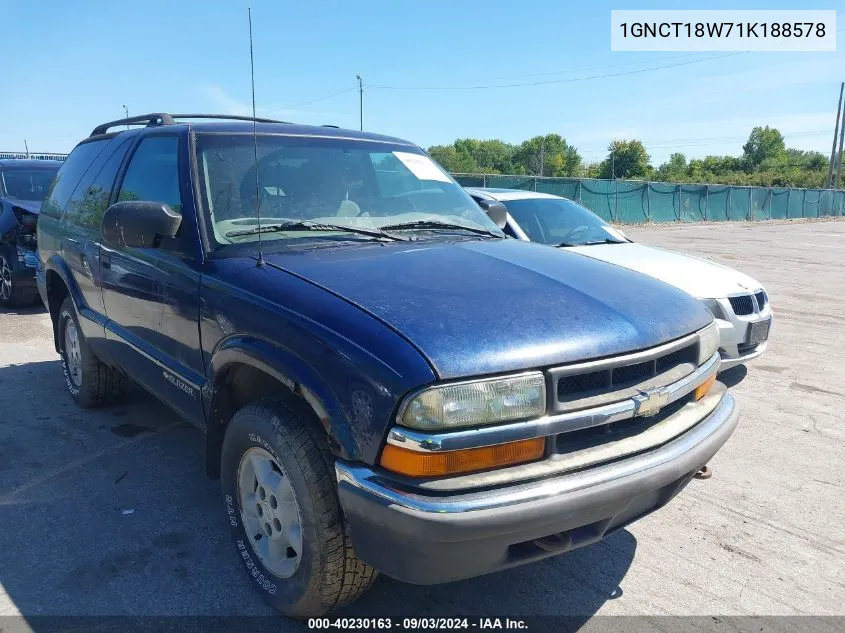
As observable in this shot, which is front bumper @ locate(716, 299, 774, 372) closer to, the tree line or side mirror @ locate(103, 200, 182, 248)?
side mirror @ locate(103, 200, 182, 248)

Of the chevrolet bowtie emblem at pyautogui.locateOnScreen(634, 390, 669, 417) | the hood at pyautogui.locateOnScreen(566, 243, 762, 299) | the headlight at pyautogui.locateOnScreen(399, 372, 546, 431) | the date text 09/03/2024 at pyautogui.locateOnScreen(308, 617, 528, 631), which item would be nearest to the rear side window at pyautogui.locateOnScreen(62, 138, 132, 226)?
the date text 09/03/2024 at pyautogui.locateOnScreen(308, 617, 528, 631)

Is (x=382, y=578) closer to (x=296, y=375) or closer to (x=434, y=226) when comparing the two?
(x=296, y=375)

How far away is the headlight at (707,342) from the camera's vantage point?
264 cm

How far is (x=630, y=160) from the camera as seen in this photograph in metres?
85.2

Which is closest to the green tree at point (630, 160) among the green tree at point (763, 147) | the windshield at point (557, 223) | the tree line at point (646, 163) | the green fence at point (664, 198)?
the tree line at point (646, 163)

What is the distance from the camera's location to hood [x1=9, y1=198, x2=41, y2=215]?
792cm

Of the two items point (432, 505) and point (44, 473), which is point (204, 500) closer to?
point (44, 473)

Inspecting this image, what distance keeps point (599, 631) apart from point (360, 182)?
7.76 ft

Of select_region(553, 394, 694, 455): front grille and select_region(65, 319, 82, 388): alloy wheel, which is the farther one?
select_region(65, 319, 82, 388): alloy wheel

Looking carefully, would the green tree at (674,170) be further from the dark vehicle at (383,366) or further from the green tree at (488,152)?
the dark vehicle at (383,366)

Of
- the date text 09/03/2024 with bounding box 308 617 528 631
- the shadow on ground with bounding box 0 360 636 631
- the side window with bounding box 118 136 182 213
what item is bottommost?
the date text 09/03/2024 with bounding box 308 617 528 631

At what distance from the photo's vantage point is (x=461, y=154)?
4390 inches

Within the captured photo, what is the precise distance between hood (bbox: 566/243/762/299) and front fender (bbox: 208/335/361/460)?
3.53 meters

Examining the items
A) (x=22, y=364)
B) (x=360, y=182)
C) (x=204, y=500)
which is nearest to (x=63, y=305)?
(x=22, y=364)
